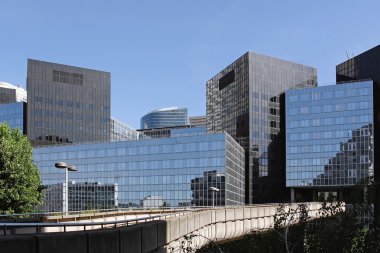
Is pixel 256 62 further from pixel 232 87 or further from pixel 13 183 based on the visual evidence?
pixel 13 183

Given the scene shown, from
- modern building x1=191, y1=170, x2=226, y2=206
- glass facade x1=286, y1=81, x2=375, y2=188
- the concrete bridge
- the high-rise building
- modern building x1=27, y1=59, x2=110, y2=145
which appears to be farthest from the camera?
modern building x1=27, y1=59, x2=110, y2=145

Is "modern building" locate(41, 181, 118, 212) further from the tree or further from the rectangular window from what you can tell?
the tree

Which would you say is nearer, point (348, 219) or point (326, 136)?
point (348, 219)

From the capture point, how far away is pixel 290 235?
488 inches

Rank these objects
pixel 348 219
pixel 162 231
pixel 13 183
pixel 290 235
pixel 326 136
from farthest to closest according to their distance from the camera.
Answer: pixel 326 136
pixel 13 183
pixel 162 231
pixel 290 235
pixel 348 219

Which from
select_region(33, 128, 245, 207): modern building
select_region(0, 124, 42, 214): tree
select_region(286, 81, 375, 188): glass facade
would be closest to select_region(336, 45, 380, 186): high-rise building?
select_region(286, 81, 375, 188): glass facade

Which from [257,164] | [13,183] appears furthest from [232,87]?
[13,183]

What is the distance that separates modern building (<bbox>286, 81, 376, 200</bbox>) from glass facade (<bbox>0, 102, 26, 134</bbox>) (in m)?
83.7

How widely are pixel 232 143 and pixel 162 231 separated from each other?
107 m

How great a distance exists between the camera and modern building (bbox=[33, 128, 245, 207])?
117 m

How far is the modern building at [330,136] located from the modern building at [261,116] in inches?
317

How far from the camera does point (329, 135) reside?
134m

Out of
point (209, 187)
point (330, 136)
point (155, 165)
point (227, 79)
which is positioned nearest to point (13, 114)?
point (155, 165)

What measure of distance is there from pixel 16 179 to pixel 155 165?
82346 mm
